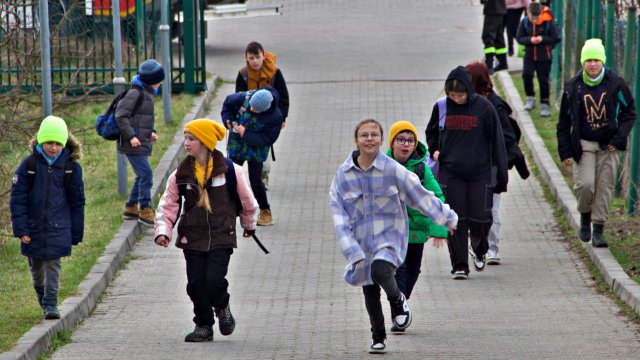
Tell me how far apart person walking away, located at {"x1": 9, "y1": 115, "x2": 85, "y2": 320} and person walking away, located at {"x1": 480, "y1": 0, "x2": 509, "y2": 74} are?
1300 centimetres

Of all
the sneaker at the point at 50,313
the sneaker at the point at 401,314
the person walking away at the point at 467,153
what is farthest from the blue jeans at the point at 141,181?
the sneaker at the point at 401,314

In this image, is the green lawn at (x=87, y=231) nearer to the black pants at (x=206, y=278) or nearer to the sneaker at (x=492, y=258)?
the black pants at (x=206, y=278)

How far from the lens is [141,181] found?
12688 mm

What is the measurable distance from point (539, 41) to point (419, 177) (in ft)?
31.1

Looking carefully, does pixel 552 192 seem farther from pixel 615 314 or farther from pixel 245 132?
pixel 615 314

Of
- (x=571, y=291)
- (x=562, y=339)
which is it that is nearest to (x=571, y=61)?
(x=571, y=291)

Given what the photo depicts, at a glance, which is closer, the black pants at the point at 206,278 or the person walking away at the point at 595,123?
the black pants at the point at 206,278

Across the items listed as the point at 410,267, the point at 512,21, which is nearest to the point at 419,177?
the point at 410,267

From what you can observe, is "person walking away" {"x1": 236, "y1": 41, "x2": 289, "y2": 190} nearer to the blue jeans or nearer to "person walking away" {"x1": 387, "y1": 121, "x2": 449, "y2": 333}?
the blue jeans

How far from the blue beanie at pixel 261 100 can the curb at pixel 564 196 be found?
10.7ft

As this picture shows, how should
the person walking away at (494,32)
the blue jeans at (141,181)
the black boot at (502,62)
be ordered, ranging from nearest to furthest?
the blue jeans at (141,181) → the person walking away at (494,32) → the black boot at (502,62)

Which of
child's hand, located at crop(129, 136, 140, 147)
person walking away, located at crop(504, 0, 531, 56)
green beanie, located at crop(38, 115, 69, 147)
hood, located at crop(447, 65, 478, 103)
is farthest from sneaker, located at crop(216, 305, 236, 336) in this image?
person walking away, located at crop(504, 0, 531, 56)

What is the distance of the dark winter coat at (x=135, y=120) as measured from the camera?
12.2 meters

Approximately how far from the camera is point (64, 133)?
886 cm
